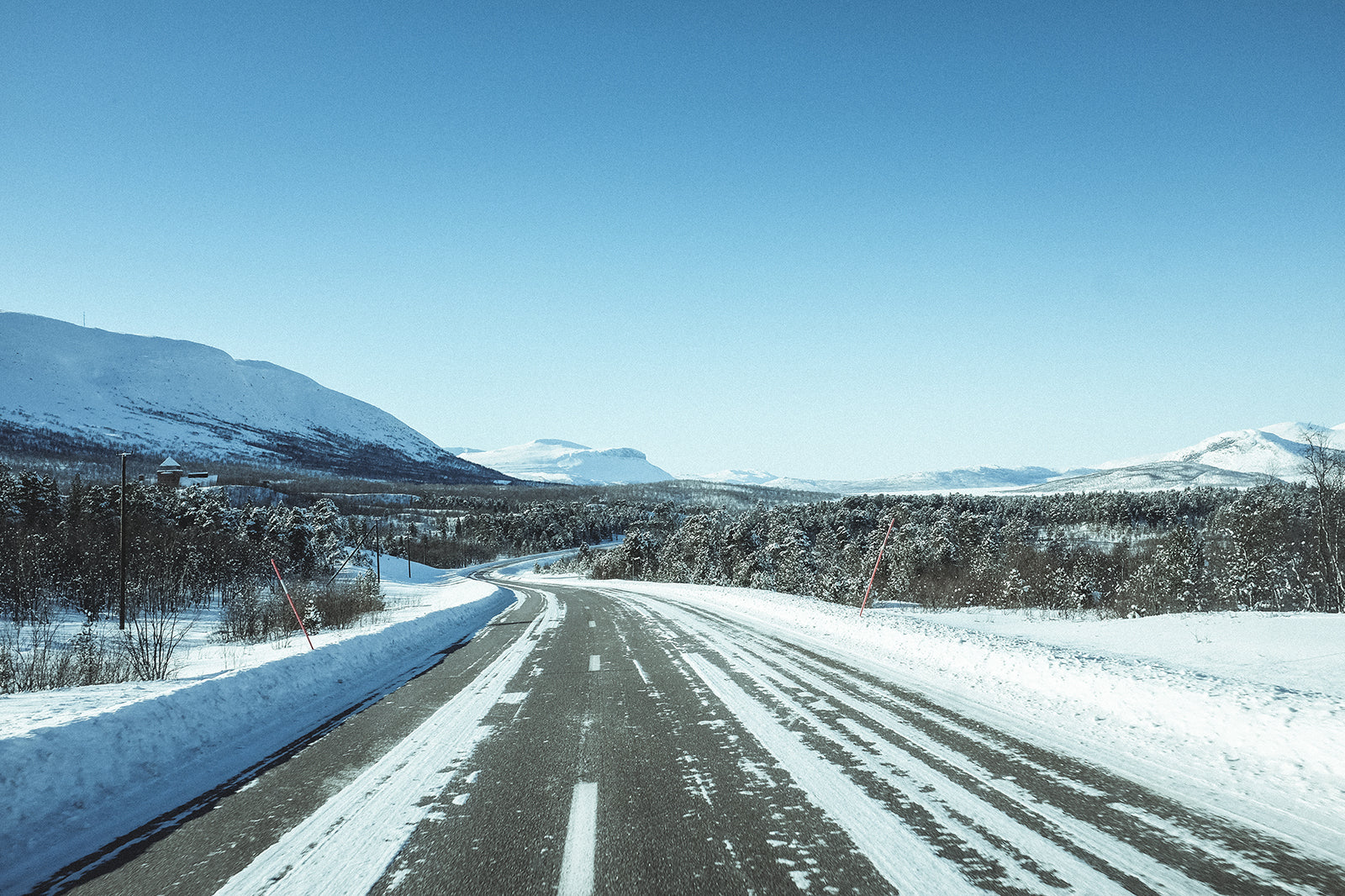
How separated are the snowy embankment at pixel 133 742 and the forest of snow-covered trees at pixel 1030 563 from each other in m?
27.4

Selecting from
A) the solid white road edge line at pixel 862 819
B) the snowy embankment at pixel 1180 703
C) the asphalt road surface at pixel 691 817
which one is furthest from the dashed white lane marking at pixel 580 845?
the snowy embankment at pixel 1180 703

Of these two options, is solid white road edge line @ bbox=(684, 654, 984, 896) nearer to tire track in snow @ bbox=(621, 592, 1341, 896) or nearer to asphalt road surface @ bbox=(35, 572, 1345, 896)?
asphalt road surface @ bbox=(35, 572, 1345, 896)

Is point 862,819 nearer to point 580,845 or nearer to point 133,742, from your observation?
point 580,845

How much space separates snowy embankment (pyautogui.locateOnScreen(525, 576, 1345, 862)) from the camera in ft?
15.4

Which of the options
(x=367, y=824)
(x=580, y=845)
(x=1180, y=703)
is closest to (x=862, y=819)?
(x=580, y=845)

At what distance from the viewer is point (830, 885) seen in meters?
3.30

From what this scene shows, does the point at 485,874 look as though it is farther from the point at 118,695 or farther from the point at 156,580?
the point at 156,580

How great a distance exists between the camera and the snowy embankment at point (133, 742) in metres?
4.36

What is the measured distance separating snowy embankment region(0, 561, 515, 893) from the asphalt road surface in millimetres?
411

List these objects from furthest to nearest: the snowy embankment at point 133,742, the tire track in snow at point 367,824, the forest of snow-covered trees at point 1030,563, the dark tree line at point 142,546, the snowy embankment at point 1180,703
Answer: the forest of snow-covered trees at point 1030,563
the dark tree line at point 142,546
the snowy embankment at point 1180,703
the snowy embankment at point 133,742
the tire track in snow at point 367,824

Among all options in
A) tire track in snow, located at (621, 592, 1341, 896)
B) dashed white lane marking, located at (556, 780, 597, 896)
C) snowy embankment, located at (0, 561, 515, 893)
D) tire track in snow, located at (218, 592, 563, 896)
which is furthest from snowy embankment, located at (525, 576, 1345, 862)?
snowy embankment, located at (0, 561, 515, 893)

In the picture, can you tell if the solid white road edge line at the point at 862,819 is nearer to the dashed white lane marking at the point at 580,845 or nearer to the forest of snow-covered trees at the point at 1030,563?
the dashed white lane marking at the point at 580,845

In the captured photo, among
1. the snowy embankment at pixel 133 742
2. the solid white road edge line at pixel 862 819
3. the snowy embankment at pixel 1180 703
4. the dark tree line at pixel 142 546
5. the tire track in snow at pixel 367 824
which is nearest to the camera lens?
the solid white road edge line at pixel 862 819

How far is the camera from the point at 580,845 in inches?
152
